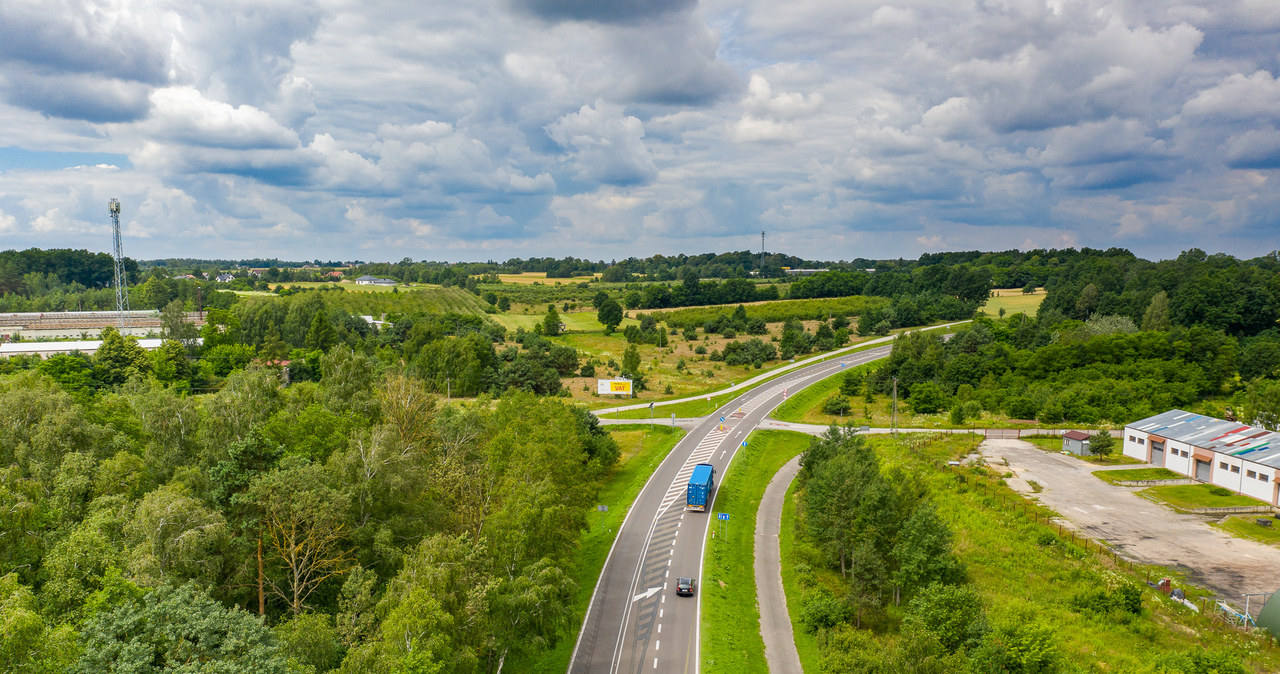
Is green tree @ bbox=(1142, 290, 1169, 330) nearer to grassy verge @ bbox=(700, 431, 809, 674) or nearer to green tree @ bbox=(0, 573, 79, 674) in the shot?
grassy verge @ bbox=(700, 431, 809, 674)

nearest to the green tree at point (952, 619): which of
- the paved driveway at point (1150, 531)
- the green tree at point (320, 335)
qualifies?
the paved driveway at point (1150, 531)

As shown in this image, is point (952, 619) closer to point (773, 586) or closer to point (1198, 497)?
point (773, 586)

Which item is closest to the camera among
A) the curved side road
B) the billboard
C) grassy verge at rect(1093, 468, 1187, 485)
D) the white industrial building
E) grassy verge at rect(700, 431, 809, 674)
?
grassy verge at rect(700, 431, 809, 674)

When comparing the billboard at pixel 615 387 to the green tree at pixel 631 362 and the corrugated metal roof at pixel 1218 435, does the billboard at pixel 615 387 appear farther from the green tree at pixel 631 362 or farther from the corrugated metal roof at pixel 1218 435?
the corrugated metal roof at pixel 1218 435

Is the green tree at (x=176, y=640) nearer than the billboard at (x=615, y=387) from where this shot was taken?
Yes

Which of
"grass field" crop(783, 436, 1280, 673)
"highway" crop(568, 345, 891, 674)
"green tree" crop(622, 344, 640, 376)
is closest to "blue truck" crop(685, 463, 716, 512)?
"highway" crop(568, 345, 891, 674)

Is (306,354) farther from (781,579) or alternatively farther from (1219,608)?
(1219,608)

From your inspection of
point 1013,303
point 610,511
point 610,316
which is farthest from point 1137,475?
point 1013,303
